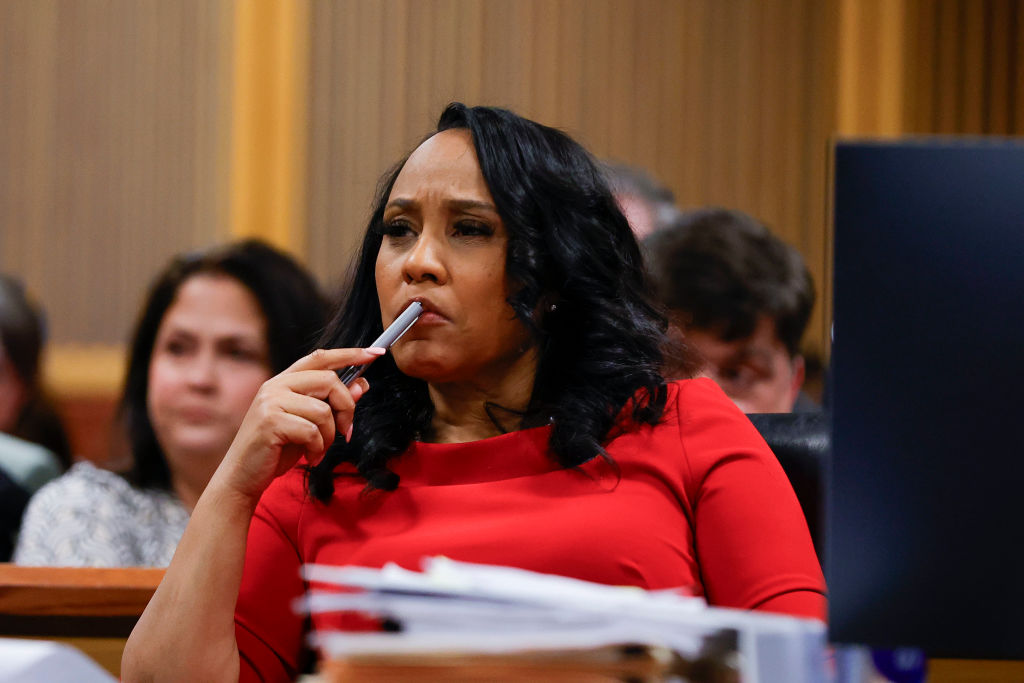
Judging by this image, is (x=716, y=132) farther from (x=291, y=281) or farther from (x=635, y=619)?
(x=635, y=619)

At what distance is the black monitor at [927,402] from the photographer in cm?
57

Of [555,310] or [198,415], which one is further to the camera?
[198,415]

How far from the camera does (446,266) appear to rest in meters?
1.16

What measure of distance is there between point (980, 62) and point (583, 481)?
245 cm

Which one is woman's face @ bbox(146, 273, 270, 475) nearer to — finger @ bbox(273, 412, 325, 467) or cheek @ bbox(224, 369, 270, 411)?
cheek @ bbox(224, 369, 270, 411)

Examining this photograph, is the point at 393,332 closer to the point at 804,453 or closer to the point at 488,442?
the point at 488,442

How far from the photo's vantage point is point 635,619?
549mm

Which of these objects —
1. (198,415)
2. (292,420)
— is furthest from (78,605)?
(198,415)

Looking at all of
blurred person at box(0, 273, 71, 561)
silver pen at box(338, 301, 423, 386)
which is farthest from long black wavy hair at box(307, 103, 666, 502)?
blurred person at box(0, 273, 71, 561)

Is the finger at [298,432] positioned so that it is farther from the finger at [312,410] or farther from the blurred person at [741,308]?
the blurred person at [741,308]

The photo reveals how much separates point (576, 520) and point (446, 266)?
27 cm

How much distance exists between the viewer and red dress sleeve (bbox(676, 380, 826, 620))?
3.30 ft

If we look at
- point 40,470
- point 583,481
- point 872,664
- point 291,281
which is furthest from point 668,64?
point 872,664

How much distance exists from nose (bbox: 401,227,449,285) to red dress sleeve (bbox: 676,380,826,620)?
0.27 m
